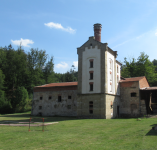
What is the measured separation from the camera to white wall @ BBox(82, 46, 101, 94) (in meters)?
30.1

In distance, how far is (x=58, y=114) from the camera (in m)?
36.9

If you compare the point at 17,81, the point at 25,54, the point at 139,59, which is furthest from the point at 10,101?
the point at 139,59

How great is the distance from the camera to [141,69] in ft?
179

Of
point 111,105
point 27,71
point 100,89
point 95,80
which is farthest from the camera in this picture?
point 27,71

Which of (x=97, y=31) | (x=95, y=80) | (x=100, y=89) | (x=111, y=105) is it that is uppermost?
(x=97, y=31)

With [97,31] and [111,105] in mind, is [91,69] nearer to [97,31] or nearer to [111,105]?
[111,105]

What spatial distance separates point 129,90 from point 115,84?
2.92 metres

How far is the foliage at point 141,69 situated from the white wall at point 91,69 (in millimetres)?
28064

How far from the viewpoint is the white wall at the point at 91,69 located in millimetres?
30089

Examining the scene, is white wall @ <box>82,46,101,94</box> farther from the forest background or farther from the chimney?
the forest background

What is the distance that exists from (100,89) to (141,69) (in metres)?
29.5

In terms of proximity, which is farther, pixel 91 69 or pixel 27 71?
pixel 27 71


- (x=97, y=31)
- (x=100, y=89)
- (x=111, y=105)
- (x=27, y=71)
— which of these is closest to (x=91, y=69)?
(x=100, y=89)

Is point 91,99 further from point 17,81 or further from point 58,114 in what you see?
point 17,81
